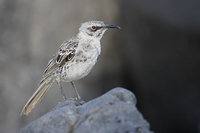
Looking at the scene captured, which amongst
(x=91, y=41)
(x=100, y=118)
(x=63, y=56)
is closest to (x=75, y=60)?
(x=63, y=56)

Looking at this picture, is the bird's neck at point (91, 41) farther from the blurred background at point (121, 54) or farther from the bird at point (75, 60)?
the blurred background at point (121, 54)

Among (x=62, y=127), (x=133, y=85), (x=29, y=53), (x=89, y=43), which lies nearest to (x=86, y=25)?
(x=89, y=43)

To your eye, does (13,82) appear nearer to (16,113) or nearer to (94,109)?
(16,113)

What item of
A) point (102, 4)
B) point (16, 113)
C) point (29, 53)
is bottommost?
point (16, 113)

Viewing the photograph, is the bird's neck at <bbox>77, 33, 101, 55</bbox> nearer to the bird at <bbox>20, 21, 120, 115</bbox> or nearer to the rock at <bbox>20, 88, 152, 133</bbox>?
the bird at <bbox>20, 21, 120, 115</bbox>

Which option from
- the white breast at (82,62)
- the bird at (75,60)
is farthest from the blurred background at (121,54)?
the white breast at (82,62)

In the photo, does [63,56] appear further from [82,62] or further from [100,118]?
[100,118]

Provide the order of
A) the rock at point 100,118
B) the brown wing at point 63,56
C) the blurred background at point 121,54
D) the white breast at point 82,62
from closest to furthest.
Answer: the rock at point 100,118, the white breast at point 82,62, the brown wing at point 63,56, the blurred background at point 121,54
